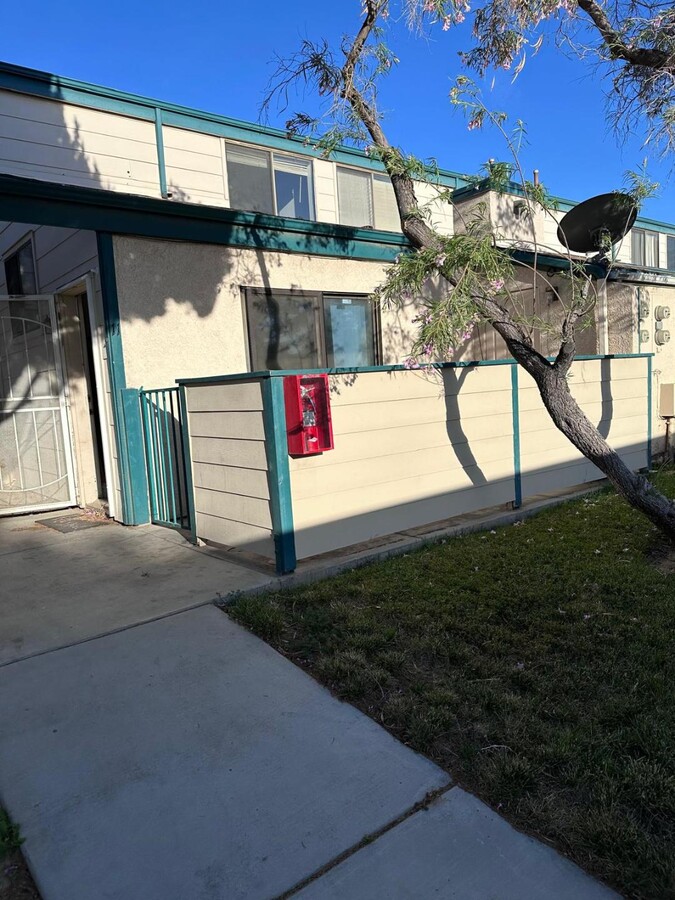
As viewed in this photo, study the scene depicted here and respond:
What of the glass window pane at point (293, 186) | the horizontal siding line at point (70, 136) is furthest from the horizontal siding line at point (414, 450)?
the horizontal siding line at point (70, 136)

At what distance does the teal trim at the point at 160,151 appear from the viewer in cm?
800

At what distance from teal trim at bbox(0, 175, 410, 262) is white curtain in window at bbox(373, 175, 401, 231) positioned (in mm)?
2751

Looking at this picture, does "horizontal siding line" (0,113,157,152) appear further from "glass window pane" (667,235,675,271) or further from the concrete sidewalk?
"glass window pane" (667,235,675,271)

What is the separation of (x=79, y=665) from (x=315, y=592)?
1.51 metres

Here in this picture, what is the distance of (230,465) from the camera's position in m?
4.82

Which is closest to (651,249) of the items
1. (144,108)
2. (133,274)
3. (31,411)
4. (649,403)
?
(649,403)

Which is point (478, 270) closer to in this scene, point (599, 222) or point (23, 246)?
point (599, 222)

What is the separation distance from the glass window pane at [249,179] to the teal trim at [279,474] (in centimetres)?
541

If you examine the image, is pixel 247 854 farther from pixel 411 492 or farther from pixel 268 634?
pixel 411 492

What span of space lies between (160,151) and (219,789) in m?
7.88

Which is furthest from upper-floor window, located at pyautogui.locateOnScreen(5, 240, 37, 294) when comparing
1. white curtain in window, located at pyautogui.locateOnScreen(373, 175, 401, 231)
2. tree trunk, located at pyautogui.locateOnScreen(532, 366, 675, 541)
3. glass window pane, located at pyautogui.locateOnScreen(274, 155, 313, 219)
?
tree trunk, located at pyautogui.locateOnScreen(532, 366, 675, 541)

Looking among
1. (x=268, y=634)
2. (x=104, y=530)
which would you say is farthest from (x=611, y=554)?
(x=104, y=530)

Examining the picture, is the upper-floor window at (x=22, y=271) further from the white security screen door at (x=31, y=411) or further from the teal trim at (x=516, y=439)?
the teal trim at (x=516, y=439)

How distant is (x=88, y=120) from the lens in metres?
7.62
